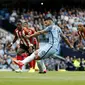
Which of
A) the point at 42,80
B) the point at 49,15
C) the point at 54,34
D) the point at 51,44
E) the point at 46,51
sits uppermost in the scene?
the point at 49,15

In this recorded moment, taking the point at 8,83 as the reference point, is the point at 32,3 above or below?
above

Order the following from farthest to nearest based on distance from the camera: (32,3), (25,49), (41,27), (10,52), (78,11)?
1. (32,3)
2. (78,11)
3. (41,27)
4. (10,52)
5. (25,49)

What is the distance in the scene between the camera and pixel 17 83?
9727 mm

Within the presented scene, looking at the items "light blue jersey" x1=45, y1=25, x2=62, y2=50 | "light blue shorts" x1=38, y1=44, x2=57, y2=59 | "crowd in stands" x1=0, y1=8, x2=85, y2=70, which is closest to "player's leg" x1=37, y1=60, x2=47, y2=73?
"light blue shorts" x1=38, y1=44, x2=57, y2=59

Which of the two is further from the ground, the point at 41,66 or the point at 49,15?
the point at 49,15

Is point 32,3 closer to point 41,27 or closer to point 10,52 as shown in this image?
point 41,27

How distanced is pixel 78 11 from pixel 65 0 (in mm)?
2819

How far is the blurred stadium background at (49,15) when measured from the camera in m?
21.3

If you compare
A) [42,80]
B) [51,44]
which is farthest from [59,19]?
[42,80]

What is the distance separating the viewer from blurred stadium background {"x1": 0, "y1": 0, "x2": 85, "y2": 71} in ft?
69.8

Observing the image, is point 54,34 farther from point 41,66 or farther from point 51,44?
point 41,66

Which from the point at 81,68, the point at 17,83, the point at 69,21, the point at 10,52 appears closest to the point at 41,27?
the point at 69,21

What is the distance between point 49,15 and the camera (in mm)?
27500

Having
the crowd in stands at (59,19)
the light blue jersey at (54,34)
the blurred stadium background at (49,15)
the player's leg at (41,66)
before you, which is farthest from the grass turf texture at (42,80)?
the crowd in stands at (59,19)
